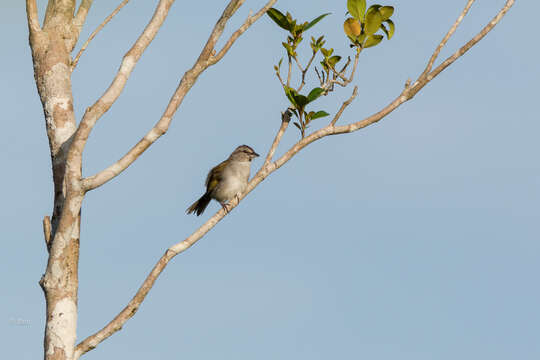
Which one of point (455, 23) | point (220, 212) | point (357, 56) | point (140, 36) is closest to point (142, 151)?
point (220, 212)

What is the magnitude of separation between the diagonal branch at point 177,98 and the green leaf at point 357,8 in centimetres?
93

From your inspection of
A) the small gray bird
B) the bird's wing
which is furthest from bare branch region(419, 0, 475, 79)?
the bird's wing

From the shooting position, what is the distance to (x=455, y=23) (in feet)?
29.8

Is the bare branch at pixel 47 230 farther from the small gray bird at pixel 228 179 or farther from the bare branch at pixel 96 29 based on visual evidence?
the small gray bird at pixel 228 179

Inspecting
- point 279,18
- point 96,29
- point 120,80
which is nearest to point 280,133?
point 279,18

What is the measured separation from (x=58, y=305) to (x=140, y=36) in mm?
3220

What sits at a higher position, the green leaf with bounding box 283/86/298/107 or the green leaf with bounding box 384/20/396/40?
the green leaf with bounding box 384/20/396/40

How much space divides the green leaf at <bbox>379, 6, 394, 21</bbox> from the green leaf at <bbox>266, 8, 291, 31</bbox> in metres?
1.16

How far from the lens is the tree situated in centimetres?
790

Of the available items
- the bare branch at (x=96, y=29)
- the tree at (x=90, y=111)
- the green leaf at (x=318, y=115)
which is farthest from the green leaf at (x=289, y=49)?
the bare branch at (x=96, y=29)

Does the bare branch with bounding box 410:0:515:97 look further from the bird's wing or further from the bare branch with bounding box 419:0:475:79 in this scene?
the bird's wing

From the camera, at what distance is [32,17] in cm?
977

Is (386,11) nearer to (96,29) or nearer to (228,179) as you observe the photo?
(96,29)

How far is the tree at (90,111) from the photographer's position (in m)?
7.90
